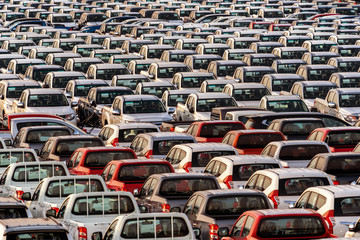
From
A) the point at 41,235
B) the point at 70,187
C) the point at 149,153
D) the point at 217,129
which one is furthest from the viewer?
the point at 217,129

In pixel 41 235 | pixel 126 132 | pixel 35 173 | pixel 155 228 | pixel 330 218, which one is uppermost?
pixel 41 235

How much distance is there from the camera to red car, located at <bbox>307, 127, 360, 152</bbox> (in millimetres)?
25411

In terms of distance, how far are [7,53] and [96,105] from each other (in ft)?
48.8

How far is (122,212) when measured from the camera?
17656mm

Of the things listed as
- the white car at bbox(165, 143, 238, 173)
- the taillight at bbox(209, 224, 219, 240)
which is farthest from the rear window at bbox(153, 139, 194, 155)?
the taillight at bbox(209, 224, 219, 240)

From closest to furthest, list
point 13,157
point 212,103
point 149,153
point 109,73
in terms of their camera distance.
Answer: point 13,157
point 149,153
point 212,103
point 109,73

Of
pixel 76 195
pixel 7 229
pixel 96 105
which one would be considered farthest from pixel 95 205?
pixel 96 105

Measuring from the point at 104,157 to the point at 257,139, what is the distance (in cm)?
362

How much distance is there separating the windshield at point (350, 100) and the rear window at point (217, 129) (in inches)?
236

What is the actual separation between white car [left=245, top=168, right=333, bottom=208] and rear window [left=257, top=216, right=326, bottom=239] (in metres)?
3.68

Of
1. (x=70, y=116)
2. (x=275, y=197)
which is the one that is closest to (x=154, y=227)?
(x=275, y=197)

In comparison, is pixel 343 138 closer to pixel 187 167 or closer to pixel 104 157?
pixel 187 167

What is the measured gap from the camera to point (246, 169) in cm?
2128

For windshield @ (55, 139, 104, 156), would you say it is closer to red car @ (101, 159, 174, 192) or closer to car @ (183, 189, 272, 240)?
red car @ (101, 159, 174, 192)
